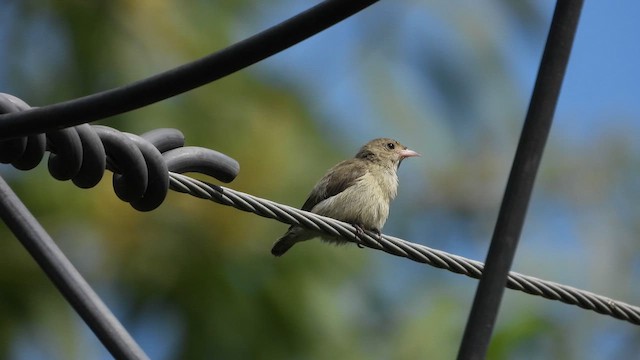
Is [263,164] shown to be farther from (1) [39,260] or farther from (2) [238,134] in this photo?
(1) [39,260]

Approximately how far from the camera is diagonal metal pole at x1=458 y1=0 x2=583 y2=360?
2896mm

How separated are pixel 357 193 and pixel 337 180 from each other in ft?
1.12

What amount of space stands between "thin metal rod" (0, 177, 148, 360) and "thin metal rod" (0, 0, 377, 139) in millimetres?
249

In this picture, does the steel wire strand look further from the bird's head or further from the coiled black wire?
the bird's head

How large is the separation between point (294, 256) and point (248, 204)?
609cm

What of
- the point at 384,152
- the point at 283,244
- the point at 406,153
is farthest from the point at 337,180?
the point at 406,153

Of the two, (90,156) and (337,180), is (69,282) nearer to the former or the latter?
(90,156)

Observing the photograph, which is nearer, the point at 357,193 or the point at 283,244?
the point at 357,193

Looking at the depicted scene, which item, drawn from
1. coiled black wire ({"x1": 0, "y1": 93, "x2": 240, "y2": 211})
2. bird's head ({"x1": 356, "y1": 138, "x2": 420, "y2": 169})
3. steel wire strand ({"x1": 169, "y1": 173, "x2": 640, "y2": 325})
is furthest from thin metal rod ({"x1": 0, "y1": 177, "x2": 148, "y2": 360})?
bird's head ({"x1": 356, "y1": 138, "x2": 420, "y2": 169})

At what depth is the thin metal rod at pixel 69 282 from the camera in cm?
321

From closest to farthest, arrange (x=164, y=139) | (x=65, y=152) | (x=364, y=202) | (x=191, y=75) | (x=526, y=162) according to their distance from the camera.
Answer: (x=526, y=162)
(x=191, y=75)
(x=65, y=152)
(x=164, y=139)
(x=364, y=202)

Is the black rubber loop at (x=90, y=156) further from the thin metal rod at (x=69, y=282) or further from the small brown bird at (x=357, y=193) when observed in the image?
the small brown bird at (x=357, y=193)

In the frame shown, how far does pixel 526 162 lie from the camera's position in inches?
115

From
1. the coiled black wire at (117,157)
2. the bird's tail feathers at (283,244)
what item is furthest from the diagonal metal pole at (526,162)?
the bird's tail feathers at (283,244)
